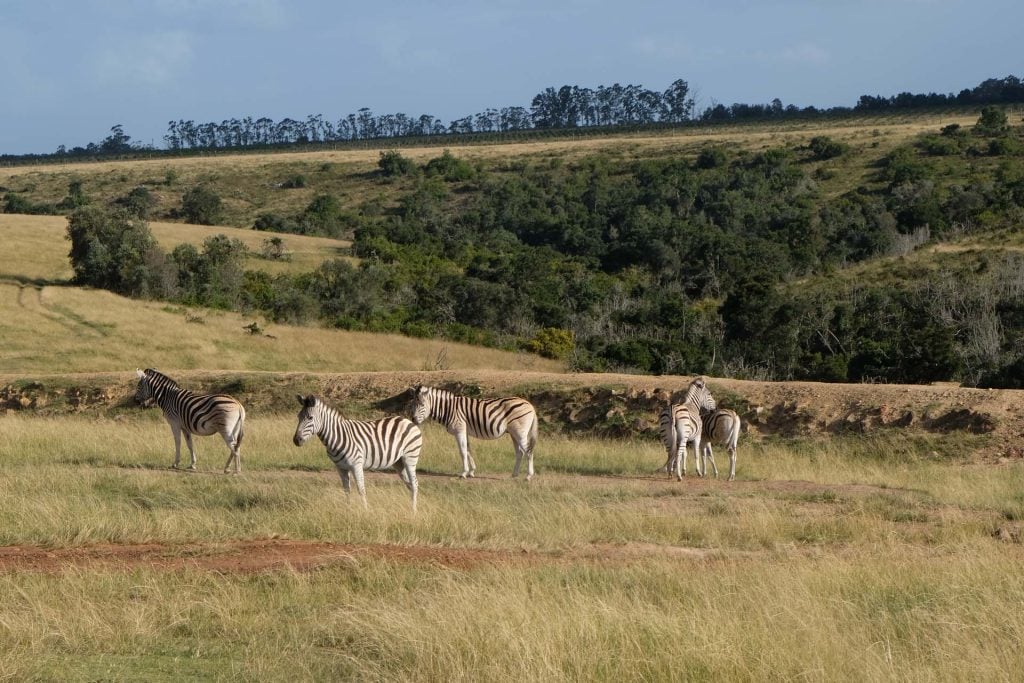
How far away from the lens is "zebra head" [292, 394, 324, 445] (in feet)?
45.3

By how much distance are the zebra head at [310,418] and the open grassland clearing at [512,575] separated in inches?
34.5

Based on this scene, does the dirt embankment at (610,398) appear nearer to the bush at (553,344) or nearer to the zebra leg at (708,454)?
the zebra leg at (708,454)

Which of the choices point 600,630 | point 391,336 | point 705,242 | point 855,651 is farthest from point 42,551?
point 705,242

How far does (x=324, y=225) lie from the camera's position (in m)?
85.6

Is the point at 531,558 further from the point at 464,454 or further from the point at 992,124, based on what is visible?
the point at 992,124

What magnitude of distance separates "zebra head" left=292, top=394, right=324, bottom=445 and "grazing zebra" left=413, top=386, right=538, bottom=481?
12.9 feet

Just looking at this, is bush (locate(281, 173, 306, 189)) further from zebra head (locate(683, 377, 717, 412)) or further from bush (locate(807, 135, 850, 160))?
zebra head (locate(683, 377, 717, 412))

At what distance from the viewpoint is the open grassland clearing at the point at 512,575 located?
8047 millimetres

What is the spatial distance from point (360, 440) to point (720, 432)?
7171mm

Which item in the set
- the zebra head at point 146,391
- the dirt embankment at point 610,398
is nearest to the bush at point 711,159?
the dirt embankment at point 610,398

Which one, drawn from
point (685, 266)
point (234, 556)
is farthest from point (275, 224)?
point (234, 556)

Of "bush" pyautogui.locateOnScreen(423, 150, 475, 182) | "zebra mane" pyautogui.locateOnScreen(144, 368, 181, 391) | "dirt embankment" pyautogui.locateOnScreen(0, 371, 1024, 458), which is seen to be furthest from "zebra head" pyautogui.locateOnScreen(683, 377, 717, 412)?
"bush" pyautogui.locateOnScreen(423, 150, 475, 182)

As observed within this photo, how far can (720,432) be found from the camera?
19188mm

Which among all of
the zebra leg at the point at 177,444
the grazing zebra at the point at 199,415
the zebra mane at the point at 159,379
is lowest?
the zebra leg at the point at 177,444
